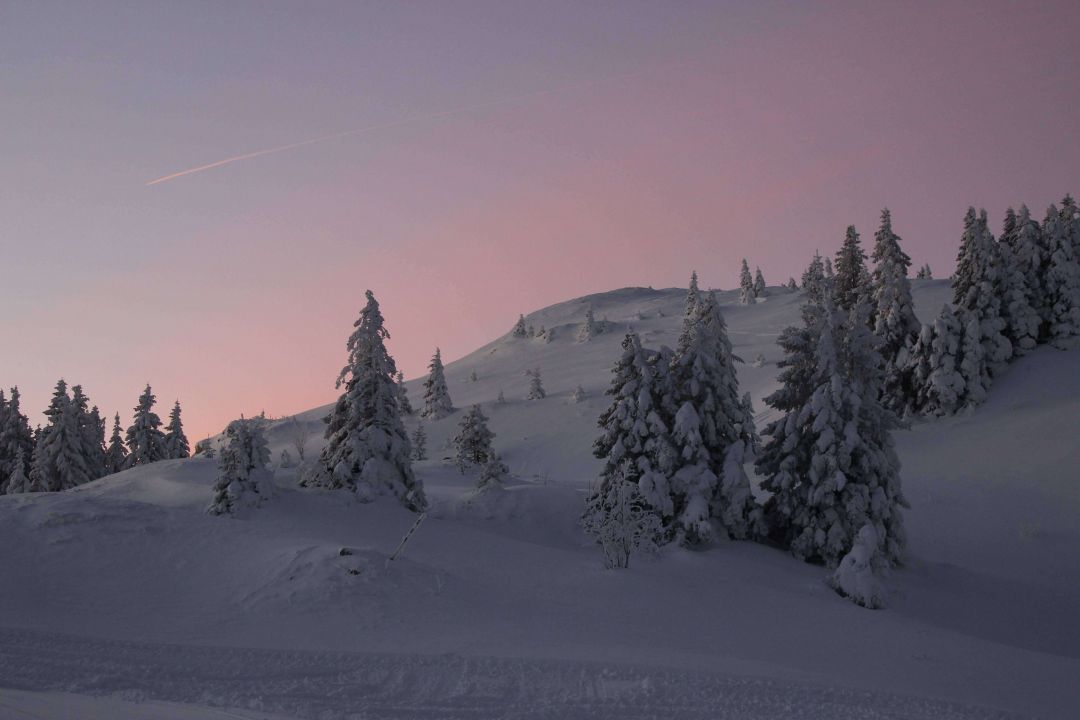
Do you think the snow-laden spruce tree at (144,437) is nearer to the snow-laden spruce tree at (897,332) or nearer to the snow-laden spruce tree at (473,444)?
the snow-laden spruce tree at (473,444)

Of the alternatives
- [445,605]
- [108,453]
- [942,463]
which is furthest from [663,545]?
[108,453]

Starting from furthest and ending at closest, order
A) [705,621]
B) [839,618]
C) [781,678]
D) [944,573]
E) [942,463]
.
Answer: [942,463] → [944,573] → [839,618] → [705,621] → [781,678]

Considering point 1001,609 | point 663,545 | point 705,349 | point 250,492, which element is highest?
point 705,349

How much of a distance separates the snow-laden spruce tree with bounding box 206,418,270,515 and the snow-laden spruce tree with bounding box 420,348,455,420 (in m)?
55.3

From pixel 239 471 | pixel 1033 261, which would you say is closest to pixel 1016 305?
pixel 1033 261

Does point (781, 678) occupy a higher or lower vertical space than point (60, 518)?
lower

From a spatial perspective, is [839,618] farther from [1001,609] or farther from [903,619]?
[1001,609]

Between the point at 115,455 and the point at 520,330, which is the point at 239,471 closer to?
the point at 115,455

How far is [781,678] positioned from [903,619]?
9.78 metres

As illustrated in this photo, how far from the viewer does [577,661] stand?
12312 millimetres

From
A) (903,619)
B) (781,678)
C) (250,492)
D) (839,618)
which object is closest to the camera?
(781,678)

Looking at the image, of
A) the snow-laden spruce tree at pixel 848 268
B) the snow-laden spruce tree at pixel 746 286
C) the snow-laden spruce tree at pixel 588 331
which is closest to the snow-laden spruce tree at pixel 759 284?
the snow-laden spruce tree at pixel 746 286

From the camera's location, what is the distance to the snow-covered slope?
10961 mm

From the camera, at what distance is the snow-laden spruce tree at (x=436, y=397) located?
81.8 m
